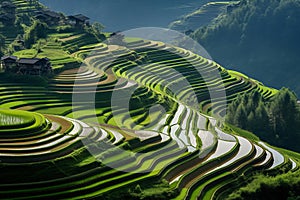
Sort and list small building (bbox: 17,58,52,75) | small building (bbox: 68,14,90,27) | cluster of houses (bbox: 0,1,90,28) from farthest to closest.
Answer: cluster of houses (bbox: 0,1,90,28), small building (bbox: 68,14,90,27), small building (bbox: 17,58,52,75)

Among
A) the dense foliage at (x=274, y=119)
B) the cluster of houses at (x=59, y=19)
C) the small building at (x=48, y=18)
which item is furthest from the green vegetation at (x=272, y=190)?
the small building at (x=48, y=18)

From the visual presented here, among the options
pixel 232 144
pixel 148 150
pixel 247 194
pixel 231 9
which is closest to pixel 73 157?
pixel 148 150

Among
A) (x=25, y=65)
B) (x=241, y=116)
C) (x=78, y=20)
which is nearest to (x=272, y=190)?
(x=241, y=116)

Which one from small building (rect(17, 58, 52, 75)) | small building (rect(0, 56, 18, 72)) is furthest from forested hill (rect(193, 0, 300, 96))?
small building (rect(0, 56, 18, 72))

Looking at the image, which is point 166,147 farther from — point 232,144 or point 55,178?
point 55,178

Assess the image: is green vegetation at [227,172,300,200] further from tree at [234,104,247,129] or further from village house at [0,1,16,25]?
village house at [0,1,16,25]

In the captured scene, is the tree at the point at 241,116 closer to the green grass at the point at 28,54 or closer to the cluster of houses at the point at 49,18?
the green grass at the point at 28,54

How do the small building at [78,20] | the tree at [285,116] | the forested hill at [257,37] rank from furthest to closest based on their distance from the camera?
the forested hill at [257,37], the small building at [78,20], the tree at [285,116]
